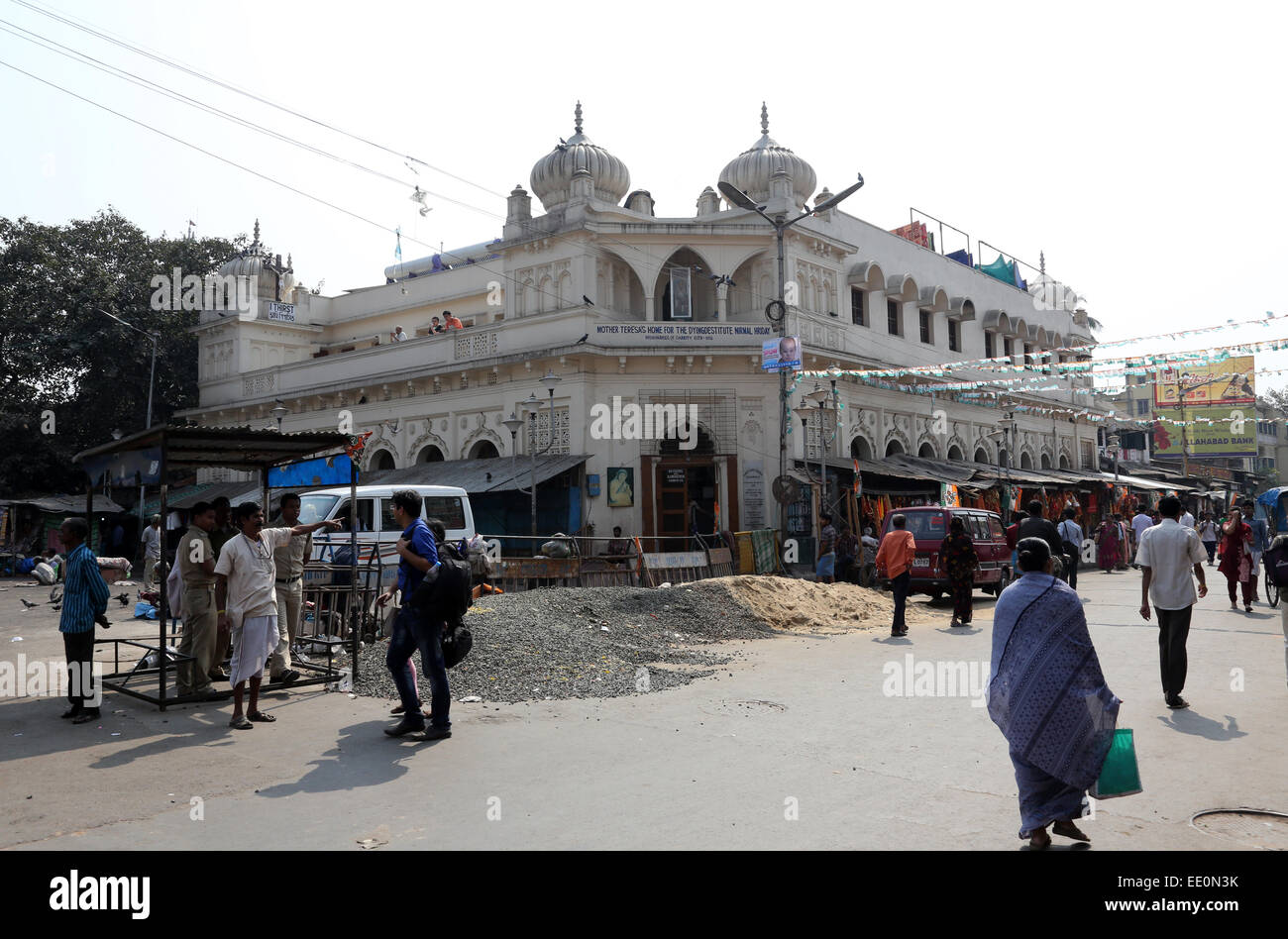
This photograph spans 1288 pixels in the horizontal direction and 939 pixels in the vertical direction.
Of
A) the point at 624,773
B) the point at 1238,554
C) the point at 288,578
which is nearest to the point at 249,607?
the point at 288,578

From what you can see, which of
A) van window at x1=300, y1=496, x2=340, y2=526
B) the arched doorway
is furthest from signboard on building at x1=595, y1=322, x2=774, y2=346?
van window at x1=300, y1=496, x2=340, y2=526

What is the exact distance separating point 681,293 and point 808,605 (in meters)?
13.4

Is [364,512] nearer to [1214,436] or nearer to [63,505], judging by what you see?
[63,505]

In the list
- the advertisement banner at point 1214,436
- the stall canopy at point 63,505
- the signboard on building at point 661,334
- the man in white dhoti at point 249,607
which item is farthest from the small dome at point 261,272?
the advertisement banner at point 1214,436

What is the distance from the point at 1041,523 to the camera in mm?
11344

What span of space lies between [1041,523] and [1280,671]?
3.03 m

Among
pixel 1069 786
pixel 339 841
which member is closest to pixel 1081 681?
pixel 1069 786

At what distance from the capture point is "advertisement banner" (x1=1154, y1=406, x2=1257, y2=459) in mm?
63875

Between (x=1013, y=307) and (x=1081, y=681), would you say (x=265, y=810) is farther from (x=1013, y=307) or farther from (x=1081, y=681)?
(x=1013, y=307)

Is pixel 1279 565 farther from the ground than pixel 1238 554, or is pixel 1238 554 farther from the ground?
pixel 1279 565

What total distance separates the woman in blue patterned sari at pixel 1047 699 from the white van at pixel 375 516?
396 inches

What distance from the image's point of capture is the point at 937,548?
54.1 ft

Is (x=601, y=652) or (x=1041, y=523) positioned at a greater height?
(x=1041, y=523)

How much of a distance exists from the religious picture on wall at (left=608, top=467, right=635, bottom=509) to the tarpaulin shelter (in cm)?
1372
